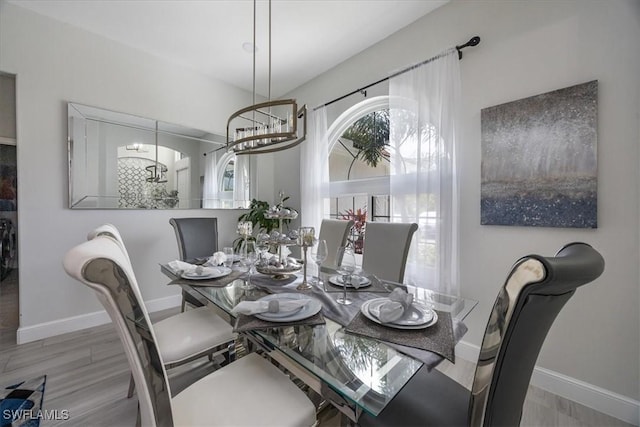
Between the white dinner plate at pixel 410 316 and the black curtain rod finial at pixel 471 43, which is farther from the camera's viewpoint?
the black curtain rod finial at pixel 471 43

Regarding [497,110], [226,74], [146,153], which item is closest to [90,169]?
[146,153]

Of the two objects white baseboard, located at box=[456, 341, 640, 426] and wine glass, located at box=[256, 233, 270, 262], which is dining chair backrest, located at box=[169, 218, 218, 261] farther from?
white baseboard, located at box=[456, 341, 640, 426]

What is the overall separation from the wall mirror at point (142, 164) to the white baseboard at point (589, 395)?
11.4 feet

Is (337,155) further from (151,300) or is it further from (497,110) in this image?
(151,300)

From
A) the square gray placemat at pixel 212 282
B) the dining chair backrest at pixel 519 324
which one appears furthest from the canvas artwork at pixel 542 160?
the square gray placemat at pixel 212 282

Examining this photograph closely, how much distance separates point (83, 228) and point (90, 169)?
0.57m

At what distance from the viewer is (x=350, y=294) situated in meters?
1.35

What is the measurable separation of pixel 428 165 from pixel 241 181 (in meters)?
2.55

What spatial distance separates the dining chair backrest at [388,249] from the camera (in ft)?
5.65

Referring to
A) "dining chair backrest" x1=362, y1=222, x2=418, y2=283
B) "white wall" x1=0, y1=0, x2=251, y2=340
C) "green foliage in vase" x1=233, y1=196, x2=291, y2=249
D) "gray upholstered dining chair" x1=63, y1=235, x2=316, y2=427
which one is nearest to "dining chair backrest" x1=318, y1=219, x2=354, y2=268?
"dining chair backrest" x1=362, y1=222, x2=418, y2=283

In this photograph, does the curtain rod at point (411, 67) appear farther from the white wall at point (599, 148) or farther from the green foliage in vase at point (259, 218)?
the green foliage in vase at point (259, 218)

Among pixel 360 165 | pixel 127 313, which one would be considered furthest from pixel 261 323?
pixel 360 165

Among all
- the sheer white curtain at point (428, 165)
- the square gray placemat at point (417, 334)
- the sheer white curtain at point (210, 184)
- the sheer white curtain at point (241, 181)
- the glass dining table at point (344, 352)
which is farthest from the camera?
the sheer white curtain at point (241, 181)

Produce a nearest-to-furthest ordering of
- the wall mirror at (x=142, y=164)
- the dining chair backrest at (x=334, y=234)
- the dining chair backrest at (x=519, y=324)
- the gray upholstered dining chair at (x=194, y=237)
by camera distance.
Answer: the dining chair backrest at (x=519, y=324) < the dining chair backrest at (x=334, y=234) < the gray upholstered dining chair at (x=194, y=237) < the wall mirror at (x=142, y=164)
